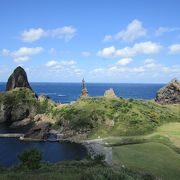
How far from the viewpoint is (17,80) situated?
17775 centimetres

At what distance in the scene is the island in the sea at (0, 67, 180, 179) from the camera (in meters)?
103

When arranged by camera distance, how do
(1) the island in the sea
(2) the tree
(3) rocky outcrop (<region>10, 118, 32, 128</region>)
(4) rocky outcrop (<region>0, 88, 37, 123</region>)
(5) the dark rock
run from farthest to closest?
(4) rocky outcrop (<region>0, 88, 37, 123</region>) → (3) rocky outcrop (<region>10, 118, 32, 128</region>) → (5) the dark rock → (1) the island in the sea → (2) the tree

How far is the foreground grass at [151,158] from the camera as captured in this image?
69875mm

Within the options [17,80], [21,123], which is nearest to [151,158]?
[21,123]

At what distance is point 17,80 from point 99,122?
228 feet

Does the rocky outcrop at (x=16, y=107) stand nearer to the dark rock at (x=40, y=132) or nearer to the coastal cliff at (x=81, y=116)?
the coastal cliff at (x=81, y=116)

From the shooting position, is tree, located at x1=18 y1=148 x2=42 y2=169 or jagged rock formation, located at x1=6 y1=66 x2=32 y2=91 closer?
tree, located at x1=18 y1=148 x2=42 y2=169

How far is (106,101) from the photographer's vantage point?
143500mm

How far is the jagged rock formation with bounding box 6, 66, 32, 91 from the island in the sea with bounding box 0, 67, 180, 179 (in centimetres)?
1144

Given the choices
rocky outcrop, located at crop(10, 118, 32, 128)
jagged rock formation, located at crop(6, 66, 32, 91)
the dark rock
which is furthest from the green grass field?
jagged rock formation, located at crop(6, 66, 32, 91)

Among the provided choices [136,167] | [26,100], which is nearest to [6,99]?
[26,100]

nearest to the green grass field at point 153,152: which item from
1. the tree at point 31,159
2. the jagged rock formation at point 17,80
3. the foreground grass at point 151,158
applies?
the foreground grass at point 151,158

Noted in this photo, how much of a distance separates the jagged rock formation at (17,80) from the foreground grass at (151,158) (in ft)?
305

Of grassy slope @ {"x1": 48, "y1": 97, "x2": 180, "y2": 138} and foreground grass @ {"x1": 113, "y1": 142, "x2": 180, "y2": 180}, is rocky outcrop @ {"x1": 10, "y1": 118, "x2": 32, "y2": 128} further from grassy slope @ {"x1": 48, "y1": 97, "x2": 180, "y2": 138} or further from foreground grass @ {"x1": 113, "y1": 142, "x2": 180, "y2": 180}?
foreground grass @ {"x1": 113, "y1": 142, "x2": 180, "y2": 180}
